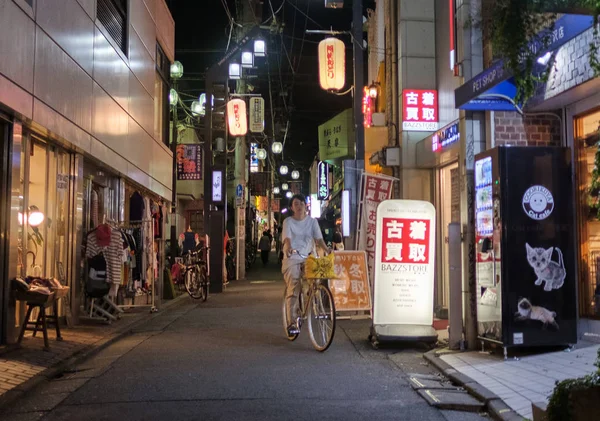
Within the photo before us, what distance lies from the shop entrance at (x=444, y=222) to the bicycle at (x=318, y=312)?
4.21 meters

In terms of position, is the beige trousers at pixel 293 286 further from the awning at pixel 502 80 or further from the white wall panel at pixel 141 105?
the white wall panel at pixel 141 105

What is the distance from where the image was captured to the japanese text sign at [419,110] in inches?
505

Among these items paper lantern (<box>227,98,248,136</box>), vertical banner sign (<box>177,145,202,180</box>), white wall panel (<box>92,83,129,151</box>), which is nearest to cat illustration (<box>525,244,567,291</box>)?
white wall panel (<box>92,83,129,151</box>)

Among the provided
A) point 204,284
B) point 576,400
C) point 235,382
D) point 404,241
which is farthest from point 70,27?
point 576,400

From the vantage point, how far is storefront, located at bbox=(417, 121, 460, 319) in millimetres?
11414

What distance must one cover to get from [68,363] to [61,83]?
4442mm

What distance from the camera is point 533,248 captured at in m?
7.27

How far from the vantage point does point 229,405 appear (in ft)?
17.7

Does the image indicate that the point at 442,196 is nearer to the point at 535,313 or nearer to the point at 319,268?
the point at 319,268

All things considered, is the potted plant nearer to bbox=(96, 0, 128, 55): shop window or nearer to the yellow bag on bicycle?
the yellow bag on bicycle

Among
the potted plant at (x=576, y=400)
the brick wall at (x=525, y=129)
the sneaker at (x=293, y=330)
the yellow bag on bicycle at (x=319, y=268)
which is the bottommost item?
the sneaker at (x=293, y=330)

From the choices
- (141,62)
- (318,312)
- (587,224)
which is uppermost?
(141,62)

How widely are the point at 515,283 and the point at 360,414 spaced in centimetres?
304

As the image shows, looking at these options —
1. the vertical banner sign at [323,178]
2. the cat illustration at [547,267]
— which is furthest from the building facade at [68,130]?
the vertical banner sign at [323,178]
